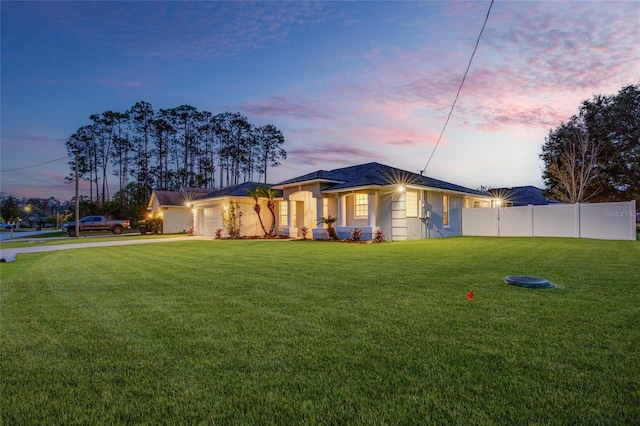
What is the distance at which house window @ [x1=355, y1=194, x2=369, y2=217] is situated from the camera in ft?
59.9

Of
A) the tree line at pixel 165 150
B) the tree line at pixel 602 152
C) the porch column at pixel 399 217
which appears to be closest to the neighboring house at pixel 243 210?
the porch column at pixel 399 217

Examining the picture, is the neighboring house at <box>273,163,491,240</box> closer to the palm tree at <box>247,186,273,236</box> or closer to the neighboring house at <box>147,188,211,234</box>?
the palm tree at <box>247,186,273,236</box>

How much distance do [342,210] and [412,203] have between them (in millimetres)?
3768

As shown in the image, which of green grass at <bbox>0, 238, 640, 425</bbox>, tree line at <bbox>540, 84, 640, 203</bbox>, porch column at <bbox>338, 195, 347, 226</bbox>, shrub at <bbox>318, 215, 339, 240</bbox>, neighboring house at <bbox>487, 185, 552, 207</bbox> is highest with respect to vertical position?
tree line at <bbox>540, 84, 640, 203</bbox>

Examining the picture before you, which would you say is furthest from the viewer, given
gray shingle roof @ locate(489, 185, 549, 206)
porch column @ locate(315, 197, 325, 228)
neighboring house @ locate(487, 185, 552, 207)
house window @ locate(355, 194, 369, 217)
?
gray shingle roof @ locate(489, 185, 549, 206)

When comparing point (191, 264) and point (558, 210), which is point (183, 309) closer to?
point (191, 264)

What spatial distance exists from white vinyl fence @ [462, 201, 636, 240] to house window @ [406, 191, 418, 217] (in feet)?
17.0

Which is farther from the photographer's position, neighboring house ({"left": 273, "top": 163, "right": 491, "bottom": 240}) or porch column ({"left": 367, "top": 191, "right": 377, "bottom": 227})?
porch column ({"left": 367, "top": 191, "right": 377, "bottom": 227})

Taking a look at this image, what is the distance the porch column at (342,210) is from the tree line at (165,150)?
33410 millimetres

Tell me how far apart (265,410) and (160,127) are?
53758mm

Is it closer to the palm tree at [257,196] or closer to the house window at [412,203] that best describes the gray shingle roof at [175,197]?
the palm tree at [257,196]

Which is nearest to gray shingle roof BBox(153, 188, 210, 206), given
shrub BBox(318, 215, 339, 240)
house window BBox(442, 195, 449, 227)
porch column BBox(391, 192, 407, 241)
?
shrub BBox(318, 215, 339, 240)

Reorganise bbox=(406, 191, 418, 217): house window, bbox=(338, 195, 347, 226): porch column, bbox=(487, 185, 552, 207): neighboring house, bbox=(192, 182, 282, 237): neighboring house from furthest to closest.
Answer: bbox=(487, 185, 552, 207): neighboring house → bbox=(192, 182, 282, 237): neighboring house → bbox=(338, 195, 347, 226): porch column → bbox=(406, 191, 418, 217): house window

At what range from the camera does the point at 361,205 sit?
1852 cm
